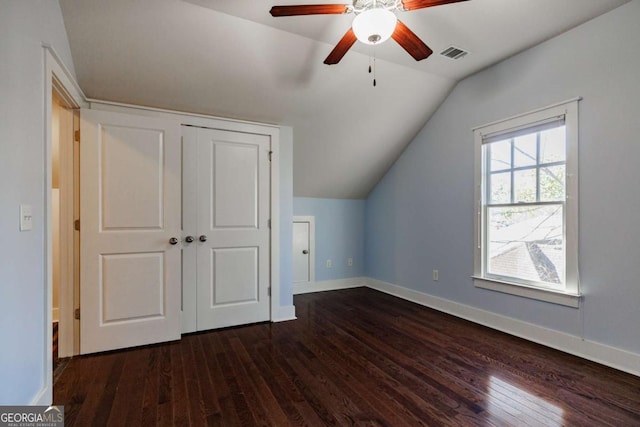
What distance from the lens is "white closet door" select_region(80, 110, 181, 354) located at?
8.47 ft

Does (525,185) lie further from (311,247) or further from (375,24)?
(311,247)

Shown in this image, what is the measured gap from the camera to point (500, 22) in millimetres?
2461

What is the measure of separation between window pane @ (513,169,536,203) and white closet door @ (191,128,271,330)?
2502 mm

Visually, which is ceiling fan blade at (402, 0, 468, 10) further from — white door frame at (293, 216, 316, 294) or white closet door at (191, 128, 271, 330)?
white door frame at (293, 216, 316, 294)

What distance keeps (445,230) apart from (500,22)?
6.96ft

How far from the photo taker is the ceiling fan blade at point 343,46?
6.45 ft

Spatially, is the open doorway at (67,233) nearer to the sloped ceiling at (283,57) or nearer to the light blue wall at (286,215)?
the sloped ceiling at (283,57)

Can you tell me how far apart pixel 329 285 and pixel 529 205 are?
2.82 meters

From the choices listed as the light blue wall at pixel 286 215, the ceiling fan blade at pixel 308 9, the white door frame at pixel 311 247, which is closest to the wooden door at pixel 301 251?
the white door frame at pixel 311 247

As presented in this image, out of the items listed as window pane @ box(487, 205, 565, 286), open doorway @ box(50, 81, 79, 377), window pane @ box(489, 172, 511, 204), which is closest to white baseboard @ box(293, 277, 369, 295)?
window pane @ box(487, 205, 565, 286)

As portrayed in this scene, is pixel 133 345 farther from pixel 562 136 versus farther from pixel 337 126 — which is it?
pixel 562 136

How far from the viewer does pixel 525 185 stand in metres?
2.96

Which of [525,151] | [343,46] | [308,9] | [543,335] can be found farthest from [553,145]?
[308,9]

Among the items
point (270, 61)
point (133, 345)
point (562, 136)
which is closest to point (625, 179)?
point (562, 136)
